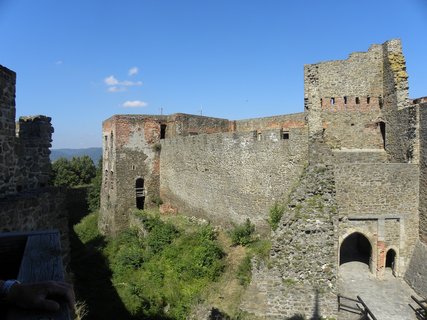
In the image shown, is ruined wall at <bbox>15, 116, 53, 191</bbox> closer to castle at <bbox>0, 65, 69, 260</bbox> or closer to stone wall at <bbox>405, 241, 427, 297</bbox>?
castle at <bbox>0, 65, 69, 260</bbox>

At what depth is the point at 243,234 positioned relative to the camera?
14.4 m

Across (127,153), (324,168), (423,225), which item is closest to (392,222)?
(423,225)

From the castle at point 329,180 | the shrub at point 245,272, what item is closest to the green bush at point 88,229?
the castle at point 329,180

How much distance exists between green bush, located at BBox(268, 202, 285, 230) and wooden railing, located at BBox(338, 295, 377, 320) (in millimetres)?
3167

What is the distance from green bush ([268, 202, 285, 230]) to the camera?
12.7 metres

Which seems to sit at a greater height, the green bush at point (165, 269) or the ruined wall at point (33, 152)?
the ruined wall at point (33, 152)

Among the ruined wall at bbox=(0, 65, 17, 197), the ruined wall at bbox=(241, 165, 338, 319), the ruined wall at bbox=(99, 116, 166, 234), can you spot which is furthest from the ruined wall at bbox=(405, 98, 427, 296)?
the ruined wall at bbox=(99, 116, 166, 234)

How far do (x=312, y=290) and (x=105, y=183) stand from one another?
18.3 m

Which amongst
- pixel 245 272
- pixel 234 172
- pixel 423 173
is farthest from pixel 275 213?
pixel 423 173

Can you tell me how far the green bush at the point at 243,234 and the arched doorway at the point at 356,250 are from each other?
369 cm

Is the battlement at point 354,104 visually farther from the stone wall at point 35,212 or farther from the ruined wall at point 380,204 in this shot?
the stone wall at point 35,212

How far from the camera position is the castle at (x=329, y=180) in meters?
10.6

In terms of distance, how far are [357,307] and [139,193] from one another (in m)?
15.3

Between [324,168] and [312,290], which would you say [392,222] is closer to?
[324,168]
